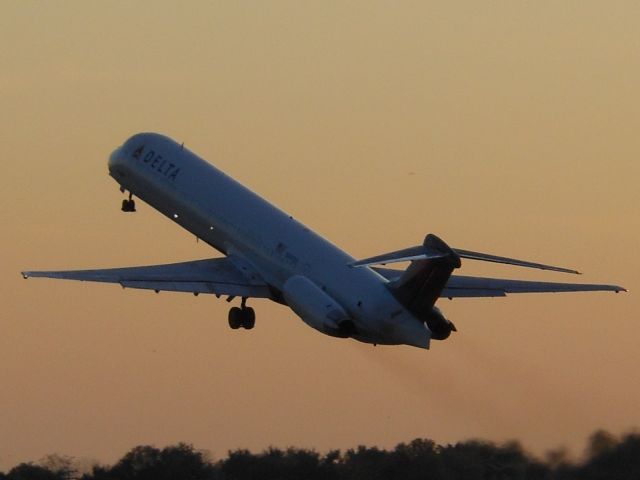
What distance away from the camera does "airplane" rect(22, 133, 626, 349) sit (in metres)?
98.7

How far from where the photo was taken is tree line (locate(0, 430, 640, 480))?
92.2 metres

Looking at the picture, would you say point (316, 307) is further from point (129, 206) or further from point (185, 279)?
point (129, 206)

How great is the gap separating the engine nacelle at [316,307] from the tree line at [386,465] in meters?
4.86

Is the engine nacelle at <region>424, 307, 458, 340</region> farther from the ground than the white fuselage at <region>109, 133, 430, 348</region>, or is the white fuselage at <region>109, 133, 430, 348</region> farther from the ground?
the white fuselage at <region>109, 133, 430, 348</region>

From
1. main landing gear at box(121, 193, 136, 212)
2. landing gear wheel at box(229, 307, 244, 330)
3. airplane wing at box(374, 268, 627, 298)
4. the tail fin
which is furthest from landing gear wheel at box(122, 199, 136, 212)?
the tail fin

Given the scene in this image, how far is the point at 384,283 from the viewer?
101m

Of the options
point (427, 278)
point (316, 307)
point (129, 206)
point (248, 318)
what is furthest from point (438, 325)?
point (129, 206)

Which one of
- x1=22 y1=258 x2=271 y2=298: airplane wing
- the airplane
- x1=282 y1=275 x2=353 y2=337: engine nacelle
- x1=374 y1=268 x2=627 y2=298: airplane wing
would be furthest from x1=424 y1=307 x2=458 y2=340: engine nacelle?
x1=22 y1=258 x2=271 y2=298: airplane wing

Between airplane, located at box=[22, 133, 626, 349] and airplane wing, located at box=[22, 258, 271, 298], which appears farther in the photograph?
airplane wing, located at box=[22, 258, 271, 298]

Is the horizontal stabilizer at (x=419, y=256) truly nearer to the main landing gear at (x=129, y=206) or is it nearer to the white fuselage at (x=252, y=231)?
the white fuselage at (x=252, y=231)

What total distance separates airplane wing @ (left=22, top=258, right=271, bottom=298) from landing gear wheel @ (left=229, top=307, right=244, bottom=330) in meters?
2.16

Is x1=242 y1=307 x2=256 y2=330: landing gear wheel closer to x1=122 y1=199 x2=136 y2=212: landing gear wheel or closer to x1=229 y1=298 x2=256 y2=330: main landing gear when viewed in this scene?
x1=229 y1=298 x2=256 y2=330: main landing gear

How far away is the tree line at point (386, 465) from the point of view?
92250mm

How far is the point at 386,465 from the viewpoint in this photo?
321ft
